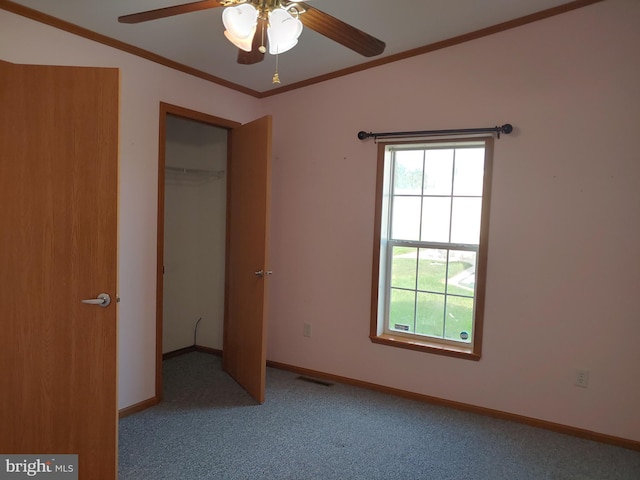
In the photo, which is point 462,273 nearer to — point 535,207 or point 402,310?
point 402,310

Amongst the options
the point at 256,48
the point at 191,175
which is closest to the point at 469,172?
the point at 256,48

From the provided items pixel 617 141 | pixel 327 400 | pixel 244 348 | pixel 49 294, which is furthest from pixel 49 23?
pixel 617 141

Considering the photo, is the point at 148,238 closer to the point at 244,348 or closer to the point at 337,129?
the point at 244,348

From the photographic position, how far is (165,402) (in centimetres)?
291

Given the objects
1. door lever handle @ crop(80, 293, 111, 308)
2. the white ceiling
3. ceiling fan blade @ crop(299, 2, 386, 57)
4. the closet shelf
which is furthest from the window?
door lever handle @ crop(80, 293, 111, 308)

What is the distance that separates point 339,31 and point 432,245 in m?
1.73

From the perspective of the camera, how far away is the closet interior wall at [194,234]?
3857mm

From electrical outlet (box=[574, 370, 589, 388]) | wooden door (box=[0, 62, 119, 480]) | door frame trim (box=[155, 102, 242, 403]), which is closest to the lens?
wooden door (box=[0, 62, 119, 480])

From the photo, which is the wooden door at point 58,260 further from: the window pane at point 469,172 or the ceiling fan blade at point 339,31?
the window pane at point 469,172

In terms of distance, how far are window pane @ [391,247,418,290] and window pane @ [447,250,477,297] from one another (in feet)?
0.86

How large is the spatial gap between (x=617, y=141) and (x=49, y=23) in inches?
129

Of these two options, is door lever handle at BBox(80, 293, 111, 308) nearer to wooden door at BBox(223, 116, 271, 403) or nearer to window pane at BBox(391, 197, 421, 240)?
wooden door at BBox(223, 116, 271, 403)

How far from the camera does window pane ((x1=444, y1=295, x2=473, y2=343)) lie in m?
2.94
